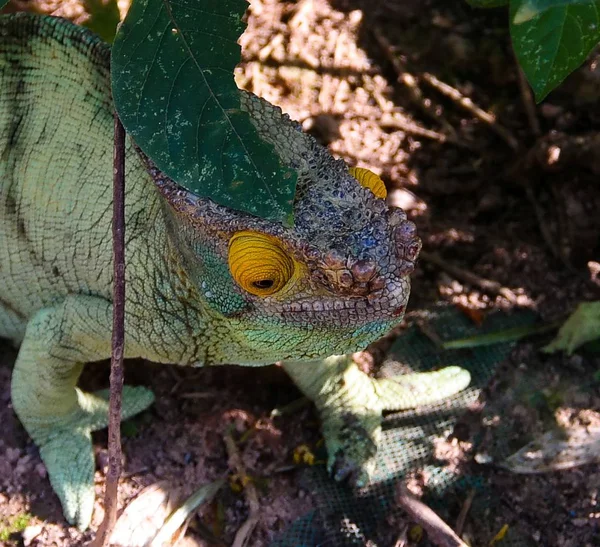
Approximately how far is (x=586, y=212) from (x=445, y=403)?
1.05m

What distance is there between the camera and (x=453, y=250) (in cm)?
321

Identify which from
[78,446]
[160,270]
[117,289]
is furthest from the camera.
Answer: [78,446]

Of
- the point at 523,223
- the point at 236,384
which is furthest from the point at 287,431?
the point at 523,223

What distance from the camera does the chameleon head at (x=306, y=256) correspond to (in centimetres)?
162

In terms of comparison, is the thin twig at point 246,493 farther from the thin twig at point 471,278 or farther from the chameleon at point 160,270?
the thin twig at point 471,278

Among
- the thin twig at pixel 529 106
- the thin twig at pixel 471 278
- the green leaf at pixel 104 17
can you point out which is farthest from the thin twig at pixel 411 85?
the green leaf at pixel 104 17

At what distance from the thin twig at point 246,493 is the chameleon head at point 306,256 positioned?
81 cm

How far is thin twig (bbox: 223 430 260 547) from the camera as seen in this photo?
7.87 feet

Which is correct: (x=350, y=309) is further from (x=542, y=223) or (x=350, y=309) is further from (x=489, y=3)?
(x=542, y=223)

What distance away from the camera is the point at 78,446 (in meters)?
2.50

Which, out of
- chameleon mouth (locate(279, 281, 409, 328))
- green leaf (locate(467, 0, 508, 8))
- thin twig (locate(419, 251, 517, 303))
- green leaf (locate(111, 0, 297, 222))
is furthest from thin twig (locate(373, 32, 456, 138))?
green leaf (locate(111, 0, 297, 222))

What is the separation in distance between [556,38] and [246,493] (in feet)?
5.48

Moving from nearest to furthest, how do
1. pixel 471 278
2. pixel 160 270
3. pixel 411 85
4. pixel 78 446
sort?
pixel 160 270
pixel 78 446
pixel 471 278
pixel 411 85

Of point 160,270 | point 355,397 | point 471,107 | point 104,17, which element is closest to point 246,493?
point 355,397
